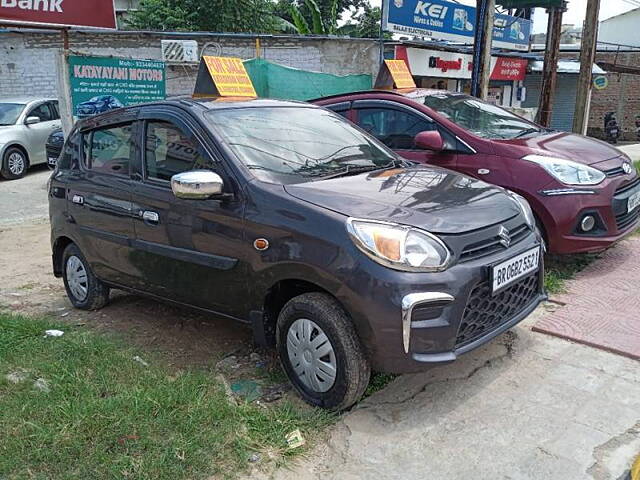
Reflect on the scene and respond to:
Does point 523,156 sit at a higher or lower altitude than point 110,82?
lower

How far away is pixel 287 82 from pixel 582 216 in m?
8.50

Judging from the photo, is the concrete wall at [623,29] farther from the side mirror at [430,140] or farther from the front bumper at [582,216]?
the side mirror at [430,140]

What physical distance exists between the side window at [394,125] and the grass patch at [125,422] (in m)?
3.14

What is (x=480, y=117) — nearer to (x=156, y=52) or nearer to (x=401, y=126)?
(x=401, y=126)

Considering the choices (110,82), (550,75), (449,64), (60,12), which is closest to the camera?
(60,12)

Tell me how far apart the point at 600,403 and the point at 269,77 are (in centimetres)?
1008

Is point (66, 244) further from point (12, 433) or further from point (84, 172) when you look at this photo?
point (12, 433)

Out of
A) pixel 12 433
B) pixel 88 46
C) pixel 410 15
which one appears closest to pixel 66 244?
pixel 12 433

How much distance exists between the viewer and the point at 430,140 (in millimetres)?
5273

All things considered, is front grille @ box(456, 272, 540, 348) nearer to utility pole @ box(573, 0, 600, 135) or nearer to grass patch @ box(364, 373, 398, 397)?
grass patch @ box(364, 373, 398, 397)

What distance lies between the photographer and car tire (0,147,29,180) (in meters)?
12.2

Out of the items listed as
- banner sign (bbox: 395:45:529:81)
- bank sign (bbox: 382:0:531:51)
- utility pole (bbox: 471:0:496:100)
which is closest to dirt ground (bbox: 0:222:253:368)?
utility pole (bbox: 471:0:496:100)

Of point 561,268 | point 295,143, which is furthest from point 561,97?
point 295,143

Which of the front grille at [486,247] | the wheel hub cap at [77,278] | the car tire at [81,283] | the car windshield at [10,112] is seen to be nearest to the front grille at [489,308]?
the front grille at [486,247]
